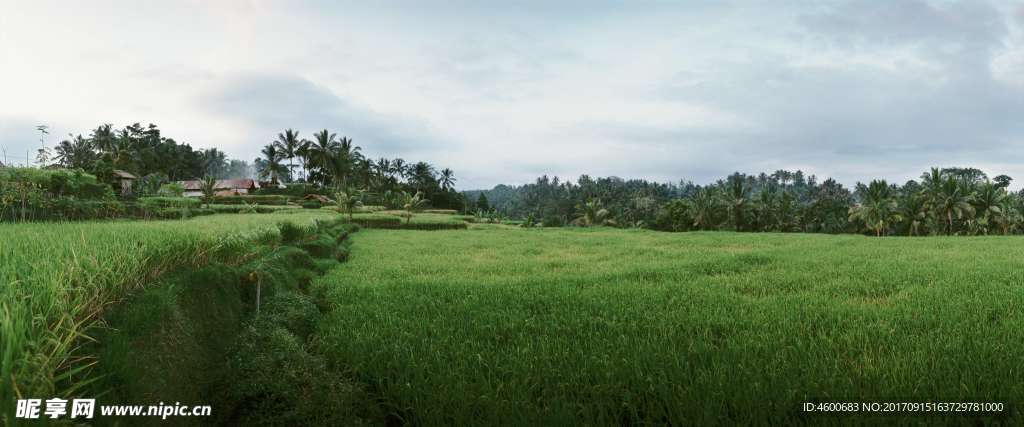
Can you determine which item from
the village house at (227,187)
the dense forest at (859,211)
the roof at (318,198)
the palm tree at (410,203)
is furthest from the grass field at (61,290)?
the village house at (227,187)

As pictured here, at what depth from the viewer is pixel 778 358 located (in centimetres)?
376

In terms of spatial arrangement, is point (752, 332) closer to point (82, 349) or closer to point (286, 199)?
point (82, 349)

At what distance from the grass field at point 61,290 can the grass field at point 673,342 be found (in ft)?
5.11

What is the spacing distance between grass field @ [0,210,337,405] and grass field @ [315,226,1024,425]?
1.56 meters

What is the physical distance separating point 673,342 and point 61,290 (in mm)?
4044

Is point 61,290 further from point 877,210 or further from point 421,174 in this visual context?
point 421,174

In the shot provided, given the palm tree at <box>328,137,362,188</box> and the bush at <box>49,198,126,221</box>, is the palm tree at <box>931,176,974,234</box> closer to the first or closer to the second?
the bush at <box>49,198,126,221</box>

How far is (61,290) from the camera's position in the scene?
8.16 ft

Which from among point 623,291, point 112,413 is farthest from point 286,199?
point 112,413

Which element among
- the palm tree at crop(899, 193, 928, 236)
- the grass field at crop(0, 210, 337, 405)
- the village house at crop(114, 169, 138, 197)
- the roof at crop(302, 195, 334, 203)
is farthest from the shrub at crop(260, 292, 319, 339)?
the roof at crop(302, 195, 334, 203)

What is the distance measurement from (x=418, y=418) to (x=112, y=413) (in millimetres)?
1583

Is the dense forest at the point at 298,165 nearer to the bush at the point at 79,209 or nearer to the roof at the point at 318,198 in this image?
the roof at the point at 318,198

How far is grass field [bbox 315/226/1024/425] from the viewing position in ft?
10.2

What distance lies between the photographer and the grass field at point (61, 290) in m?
1.92
